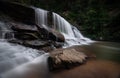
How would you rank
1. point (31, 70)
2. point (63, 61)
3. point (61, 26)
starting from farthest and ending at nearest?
1. point (61, 26)
2. point (63, 61)
3. point (31, 70)

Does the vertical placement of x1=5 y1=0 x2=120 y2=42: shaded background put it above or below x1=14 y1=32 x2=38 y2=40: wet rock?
above

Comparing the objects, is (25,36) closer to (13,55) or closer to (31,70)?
(13,55)

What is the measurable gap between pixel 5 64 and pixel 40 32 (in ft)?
18.3

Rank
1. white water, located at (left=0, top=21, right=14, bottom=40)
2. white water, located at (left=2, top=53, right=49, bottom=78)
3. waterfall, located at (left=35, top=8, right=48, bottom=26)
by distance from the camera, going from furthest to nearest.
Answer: waterfall, located at (left=35, top=8, right=48, bottom=26) → white water, located at (left=0, top=21, right=14, bottom=40) → white water, located at (left=2, top=53, right=49, bottom=78)

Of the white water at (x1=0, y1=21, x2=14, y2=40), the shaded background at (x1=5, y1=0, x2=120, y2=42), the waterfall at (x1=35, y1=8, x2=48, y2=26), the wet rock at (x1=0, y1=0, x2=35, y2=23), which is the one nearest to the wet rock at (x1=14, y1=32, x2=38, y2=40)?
the white water at (x1=0, y1=21, x2=14, y2=40)

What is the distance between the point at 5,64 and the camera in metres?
5.92

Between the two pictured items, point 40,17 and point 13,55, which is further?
point 40,17

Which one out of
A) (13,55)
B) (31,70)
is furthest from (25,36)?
(31,70)

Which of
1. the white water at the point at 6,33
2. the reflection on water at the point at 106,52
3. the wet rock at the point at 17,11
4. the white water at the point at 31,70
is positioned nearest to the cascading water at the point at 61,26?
the wet rock at the point at 17,11

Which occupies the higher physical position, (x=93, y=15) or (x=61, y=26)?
(x=93, y=15)

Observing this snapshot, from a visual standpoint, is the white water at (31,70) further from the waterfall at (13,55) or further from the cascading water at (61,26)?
the cascading water at (61,26)

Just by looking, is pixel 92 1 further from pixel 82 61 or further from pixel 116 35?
pixel 82 61

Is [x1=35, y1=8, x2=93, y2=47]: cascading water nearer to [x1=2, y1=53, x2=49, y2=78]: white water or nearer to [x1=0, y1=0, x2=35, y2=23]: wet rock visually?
[x1=0, y1=0, x2=35, y2=23]: wet rock

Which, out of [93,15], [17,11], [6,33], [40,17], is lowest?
[6,33]
